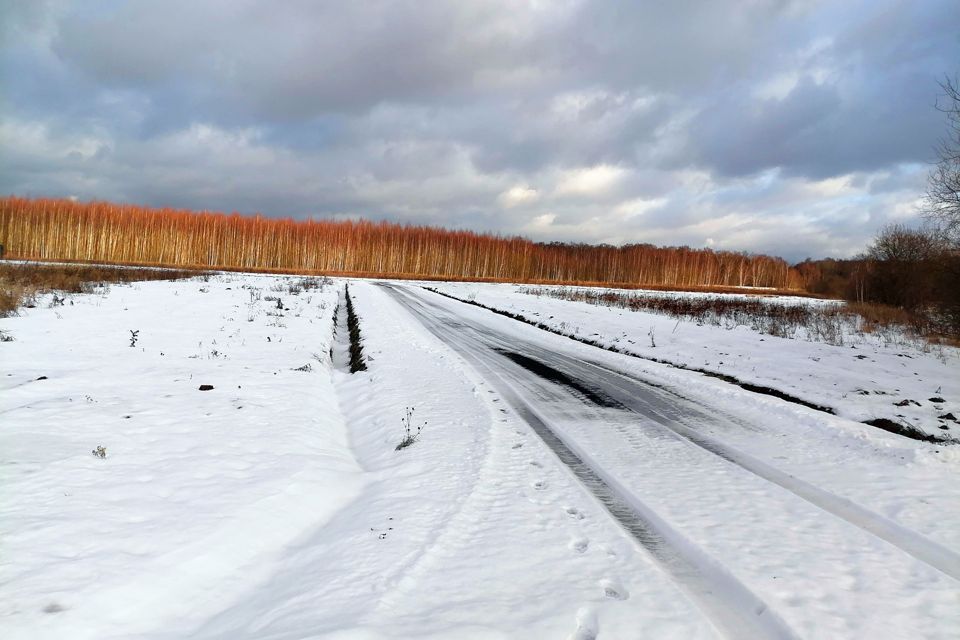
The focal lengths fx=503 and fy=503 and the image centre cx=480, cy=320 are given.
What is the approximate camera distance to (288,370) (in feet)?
28.3

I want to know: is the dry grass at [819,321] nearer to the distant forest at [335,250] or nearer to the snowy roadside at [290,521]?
the snowy roadside at [290,521]

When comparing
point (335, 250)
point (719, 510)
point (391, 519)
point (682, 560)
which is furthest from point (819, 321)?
point (335, 250)

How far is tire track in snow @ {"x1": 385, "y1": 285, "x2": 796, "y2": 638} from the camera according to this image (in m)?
2.62

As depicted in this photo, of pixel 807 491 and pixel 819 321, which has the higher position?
pixel 819 321

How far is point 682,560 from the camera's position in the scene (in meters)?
3.20

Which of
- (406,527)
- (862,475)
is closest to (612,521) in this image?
(406,527)

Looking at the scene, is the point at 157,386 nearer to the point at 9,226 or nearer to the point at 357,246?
the point at 357,246

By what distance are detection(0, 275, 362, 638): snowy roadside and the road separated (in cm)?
242

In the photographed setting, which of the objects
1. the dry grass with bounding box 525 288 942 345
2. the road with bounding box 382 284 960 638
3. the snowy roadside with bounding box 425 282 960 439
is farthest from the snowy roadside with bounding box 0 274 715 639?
the dry grass with bounding box 525 288 942 345

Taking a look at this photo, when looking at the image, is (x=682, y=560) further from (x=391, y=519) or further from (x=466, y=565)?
(x=391, y=519)

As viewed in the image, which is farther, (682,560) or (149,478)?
(149,478)

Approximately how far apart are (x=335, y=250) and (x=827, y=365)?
78.2 meters

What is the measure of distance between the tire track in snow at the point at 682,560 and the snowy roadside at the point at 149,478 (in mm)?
2157

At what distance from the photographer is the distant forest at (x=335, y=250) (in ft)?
239
